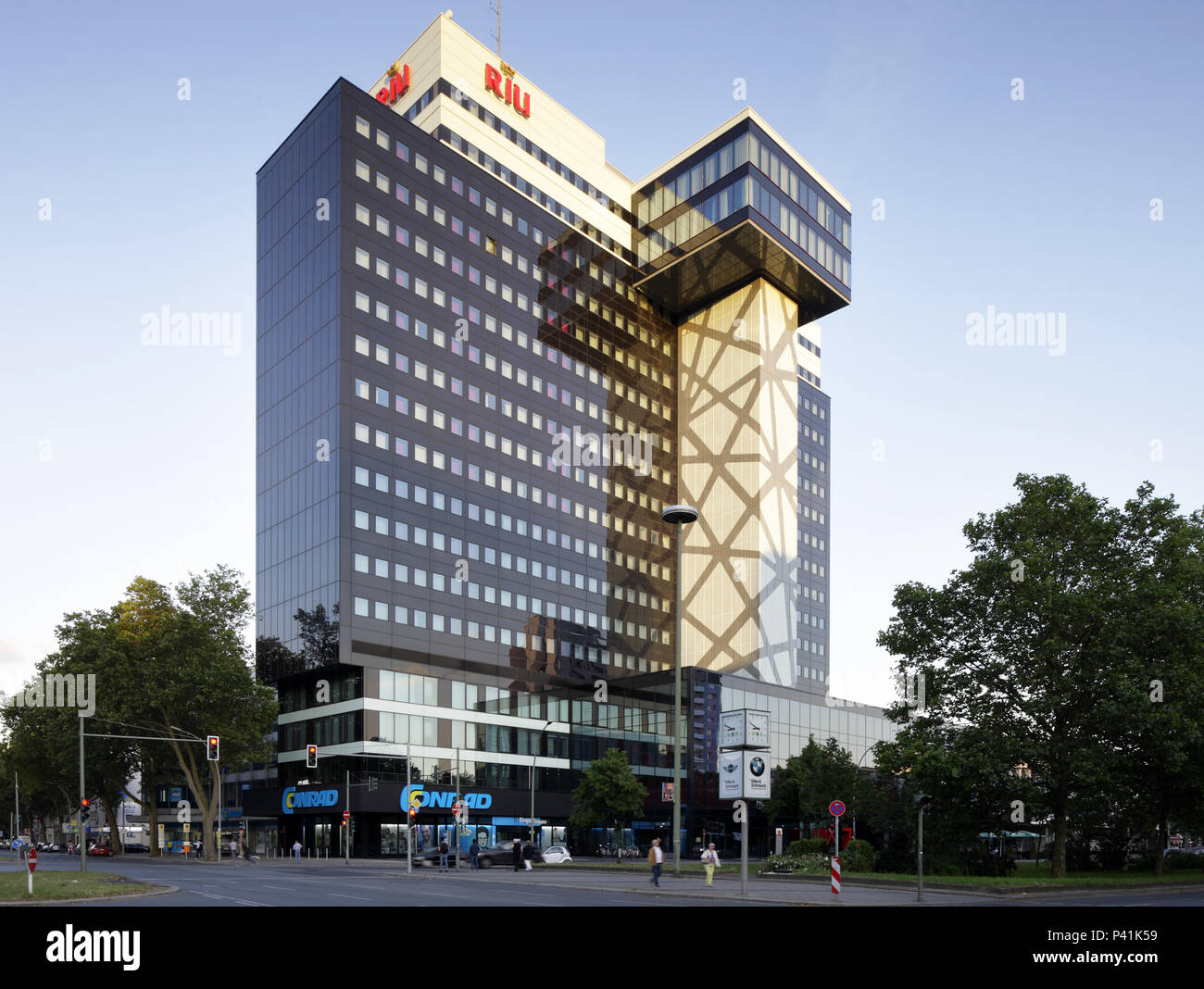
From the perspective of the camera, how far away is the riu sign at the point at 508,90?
360 feet

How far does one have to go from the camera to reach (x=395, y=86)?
110 m

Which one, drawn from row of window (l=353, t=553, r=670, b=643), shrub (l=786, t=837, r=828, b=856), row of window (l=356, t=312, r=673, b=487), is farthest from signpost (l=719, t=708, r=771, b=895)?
row of window (l=356, t=312, r=673, b=487)

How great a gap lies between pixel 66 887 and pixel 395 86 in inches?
3754

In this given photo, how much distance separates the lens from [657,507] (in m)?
128

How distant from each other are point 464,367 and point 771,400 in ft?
145

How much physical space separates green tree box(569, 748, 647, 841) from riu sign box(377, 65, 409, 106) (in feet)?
246

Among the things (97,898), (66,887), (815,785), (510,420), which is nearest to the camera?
(97,898)

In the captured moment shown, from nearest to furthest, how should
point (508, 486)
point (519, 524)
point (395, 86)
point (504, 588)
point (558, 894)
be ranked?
point (558, 894) < point (504, 588) < point (508, 486) < point (519, 524) < point (395, 86)

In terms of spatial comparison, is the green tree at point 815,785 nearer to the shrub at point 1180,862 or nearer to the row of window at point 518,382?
the shrub at point 1180,862

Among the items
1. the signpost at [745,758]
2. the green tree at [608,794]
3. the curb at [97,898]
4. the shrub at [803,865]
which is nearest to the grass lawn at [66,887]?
the curb at [97,898]

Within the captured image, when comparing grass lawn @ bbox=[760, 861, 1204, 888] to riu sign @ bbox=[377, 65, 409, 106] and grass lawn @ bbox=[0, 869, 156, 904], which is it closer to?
grass lawn @ bbox=[0, 869, 156, 904]

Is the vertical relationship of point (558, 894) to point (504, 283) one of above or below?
below

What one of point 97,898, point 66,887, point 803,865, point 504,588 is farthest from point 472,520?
point 97,898

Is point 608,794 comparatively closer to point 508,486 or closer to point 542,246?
point 508,486
